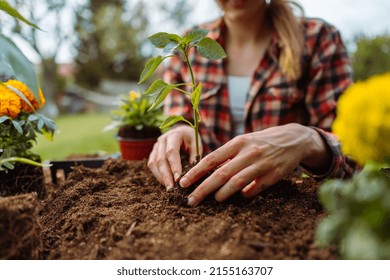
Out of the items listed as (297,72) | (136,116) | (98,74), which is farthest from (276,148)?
(98,74)

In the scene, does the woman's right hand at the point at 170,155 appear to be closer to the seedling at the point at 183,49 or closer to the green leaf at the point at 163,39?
the seedling at the point at 183,49

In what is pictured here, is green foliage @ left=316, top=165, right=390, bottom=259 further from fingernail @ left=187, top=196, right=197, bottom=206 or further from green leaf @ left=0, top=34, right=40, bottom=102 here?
green leaf @ left=0, top=34, right=40, bottom=102

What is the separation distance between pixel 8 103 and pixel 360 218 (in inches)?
35.3

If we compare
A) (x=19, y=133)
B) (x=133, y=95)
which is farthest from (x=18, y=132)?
(x=133, y=95)

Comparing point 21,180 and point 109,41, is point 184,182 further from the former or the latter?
point 109,41

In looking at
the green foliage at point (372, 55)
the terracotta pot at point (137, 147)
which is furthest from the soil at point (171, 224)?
the green foliage at point (372, 55)

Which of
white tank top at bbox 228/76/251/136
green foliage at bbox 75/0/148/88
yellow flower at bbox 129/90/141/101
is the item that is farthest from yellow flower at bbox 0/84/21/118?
green foliage at bbox 75/0/148/88

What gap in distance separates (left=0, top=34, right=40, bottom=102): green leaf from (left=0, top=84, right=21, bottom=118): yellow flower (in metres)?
0.42

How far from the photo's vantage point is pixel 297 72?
4.88ft

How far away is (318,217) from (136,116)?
116cm

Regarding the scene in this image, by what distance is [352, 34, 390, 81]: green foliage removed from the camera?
10.9 feet

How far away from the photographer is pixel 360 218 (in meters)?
0.45

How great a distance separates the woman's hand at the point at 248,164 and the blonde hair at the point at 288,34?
0.61m
